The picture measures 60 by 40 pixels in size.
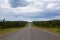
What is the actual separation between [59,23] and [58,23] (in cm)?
80

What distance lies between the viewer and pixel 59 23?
377 ft

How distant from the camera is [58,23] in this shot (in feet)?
379
